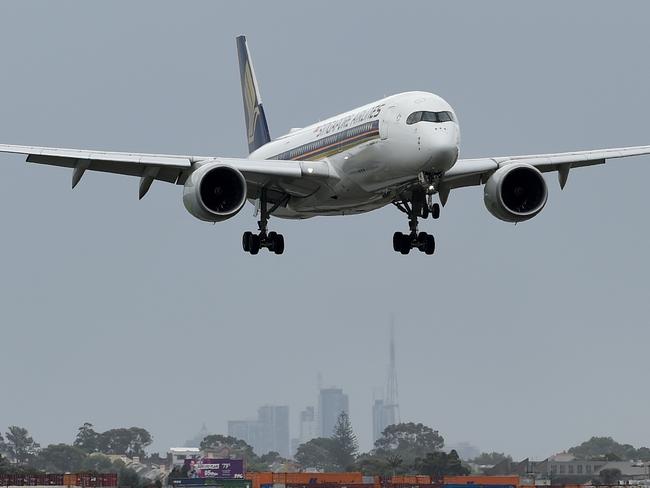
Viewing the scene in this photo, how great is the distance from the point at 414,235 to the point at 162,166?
38.6 ft

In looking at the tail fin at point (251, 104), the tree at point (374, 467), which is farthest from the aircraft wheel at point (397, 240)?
the tree at point (374, 467)

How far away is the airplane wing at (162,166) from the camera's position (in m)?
62.2

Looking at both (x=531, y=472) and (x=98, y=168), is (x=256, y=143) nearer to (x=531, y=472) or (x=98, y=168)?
(x=98, y=168)

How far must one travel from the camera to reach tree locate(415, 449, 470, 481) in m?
116

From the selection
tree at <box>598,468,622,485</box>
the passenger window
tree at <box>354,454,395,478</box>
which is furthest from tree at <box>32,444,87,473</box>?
the passenger window

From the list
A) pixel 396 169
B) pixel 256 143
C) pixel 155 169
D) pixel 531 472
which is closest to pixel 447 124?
pixel 396 169

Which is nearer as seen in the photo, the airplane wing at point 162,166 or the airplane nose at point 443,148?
the airplane nose at point 443,148

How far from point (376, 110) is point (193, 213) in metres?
→ 8.27

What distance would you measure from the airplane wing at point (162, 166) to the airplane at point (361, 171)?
0.04 m

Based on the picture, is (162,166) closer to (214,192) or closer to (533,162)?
(214,192)

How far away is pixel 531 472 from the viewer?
111188 millimetres

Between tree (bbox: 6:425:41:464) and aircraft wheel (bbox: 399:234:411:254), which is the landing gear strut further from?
tree (bbox: 6:425:41:464)

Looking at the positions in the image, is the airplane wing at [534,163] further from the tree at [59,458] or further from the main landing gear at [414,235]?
the tree at [59,458]

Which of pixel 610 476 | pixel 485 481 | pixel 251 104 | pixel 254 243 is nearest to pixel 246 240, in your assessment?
pixel 254 243
